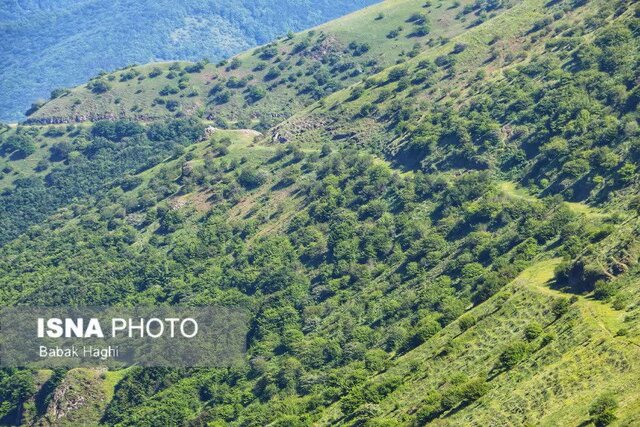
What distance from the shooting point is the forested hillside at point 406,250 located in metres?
81.6

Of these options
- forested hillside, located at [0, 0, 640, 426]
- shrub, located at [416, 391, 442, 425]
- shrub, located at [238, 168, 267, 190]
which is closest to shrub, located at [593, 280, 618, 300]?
forested hillside, located at [0, 0, 640, 426]

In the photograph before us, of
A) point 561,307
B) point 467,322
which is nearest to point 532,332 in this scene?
point 561,307

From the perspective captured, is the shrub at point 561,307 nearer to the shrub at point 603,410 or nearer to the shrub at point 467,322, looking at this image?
the shrub at point 467,322

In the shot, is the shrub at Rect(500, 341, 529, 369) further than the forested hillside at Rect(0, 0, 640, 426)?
No

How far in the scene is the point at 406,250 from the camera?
122 meters

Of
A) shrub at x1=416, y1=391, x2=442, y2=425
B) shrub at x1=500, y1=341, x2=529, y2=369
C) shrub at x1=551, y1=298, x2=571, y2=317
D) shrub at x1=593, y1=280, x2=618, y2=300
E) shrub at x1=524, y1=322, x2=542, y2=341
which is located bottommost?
shrub at x1=416, y1=391, x2=442, y2=425

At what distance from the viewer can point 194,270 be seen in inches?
5423

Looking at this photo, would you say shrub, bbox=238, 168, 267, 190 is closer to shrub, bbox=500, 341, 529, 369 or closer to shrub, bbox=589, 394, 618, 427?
shrub, bbox=500, 341, 529, 369

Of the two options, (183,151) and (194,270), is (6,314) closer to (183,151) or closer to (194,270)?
(194,270)

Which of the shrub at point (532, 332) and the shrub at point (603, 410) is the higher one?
the shrub at point (532, 332)

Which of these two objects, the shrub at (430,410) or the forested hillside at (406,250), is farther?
the forested hillside at (406,250)

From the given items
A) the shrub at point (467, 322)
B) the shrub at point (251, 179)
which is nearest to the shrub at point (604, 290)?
the shrub at point (467, 322)

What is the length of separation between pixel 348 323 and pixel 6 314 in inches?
2147

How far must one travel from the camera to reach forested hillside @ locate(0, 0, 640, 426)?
81562 millimetres
